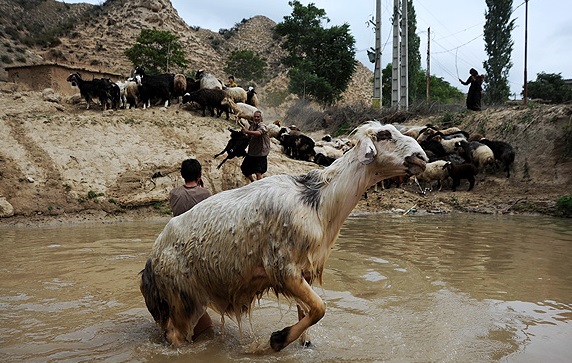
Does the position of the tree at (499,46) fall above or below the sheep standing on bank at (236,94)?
above

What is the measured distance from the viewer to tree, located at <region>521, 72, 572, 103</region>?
112ft

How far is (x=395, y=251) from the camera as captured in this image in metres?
7.49

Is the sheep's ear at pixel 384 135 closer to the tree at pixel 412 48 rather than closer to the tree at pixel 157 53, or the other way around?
the tree at pixel 412 48

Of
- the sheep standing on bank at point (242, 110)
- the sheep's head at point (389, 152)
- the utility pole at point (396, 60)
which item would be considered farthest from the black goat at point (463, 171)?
the sheep's head at point (389, 152)

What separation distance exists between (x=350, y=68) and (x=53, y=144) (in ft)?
115

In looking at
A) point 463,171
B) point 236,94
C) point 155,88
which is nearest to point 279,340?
point 463,171

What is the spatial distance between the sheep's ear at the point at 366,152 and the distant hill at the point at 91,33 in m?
39.7

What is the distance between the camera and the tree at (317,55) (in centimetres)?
4262

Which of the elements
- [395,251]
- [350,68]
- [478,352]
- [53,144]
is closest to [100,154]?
[53,144]

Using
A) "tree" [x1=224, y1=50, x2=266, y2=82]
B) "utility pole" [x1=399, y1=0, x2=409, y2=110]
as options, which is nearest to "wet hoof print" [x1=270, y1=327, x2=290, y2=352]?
"utility pole" [x1=399, y1=0, x2=409, y2=110]

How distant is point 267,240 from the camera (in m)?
3.41

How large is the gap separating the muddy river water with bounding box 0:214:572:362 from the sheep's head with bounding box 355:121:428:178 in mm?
1407

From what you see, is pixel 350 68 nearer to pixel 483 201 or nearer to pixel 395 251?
pixel 483 201

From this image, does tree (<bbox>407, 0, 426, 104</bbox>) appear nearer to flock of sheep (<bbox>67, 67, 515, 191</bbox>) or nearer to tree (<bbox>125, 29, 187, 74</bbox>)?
tree (<bbox>125, 29, 187, 74</bbox>)
